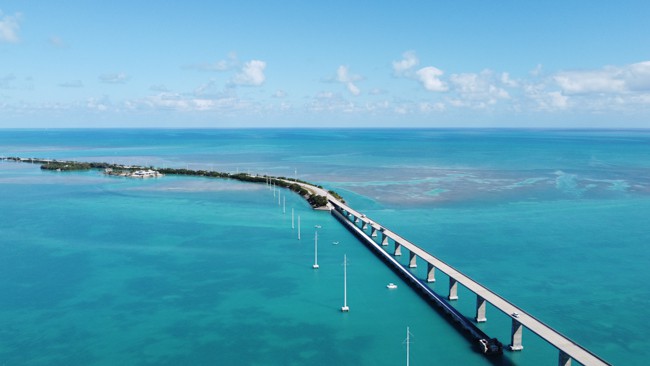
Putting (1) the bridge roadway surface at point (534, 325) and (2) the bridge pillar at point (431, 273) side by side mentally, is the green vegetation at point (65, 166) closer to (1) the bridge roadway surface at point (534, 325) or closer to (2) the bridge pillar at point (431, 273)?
(1) the bridge roadway surface at point (534, 325)

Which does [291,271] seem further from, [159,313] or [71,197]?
[71,197]

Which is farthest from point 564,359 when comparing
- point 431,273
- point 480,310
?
point 431,273

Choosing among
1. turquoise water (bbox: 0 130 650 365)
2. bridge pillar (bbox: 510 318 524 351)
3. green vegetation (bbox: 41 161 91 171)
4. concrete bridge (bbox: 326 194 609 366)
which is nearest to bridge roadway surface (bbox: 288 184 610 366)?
concrete bridge (bbox: 326 194 609 366)

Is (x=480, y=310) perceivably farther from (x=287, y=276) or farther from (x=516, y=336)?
(x=287, y=276)

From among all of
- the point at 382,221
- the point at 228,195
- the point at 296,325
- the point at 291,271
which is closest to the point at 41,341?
the point at 296,325

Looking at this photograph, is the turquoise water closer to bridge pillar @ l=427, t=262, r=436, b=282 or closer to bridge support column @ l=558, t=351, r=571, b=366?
bridge pillar @ l=427, t=262, r=436, b=282

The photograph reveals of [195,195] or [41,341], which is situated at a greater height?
[195,195]
